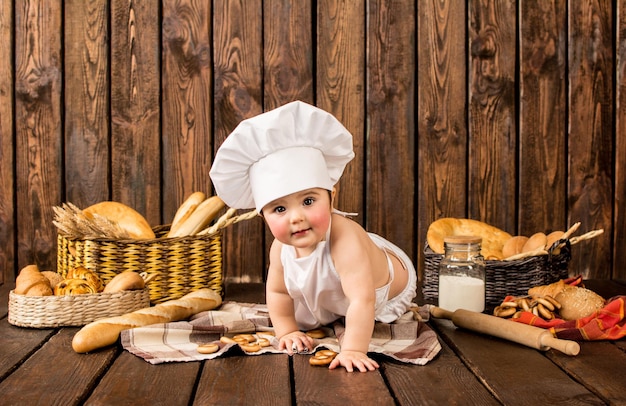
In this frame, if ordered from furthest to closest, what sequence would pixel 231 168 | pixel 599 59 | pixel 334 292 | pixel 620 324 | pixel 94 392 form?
pixel 599 59 → pixel 620 324 → pixel 334 292 → pixel 231 168 → pixel 94 392

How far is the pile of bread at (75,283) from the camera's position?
228 cm

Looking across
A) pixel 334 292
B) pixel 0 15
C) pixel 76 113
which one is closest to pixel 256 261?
pixel 76 113

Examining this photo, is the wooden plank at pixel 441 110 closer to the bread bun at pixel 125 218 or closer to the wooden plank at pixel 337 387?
the bread bun at pixel 125 218

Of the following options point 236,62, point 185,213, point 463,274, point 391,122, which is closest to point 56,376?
point 185,213

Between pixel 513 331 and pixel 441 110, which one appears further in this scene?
pixel 441 110

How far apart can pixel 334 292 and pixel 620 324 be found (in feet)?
2.88

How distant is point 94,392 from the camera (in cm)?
168

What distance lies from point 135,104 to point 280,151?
154 centimetres

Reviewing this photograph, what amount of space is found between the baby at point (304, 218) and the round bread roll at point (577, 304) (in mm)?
594

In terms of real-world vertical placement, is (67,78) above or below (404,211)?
above

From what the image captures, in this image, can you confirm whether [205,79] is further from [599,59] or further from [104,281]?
[599,59]

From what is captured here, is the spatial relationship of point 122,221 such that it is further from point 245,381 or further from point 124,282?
point 245,381

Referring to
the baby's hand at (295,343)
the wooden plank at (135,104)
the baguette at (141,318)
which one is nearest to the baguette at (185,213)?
the baguette at (141,318)

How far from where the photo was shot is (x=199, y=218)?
8.77 ft
